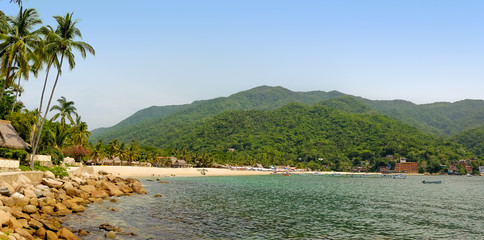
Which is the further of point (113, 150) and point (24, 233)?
point (113, 150)

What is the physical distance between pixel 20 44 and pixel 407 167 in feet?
658

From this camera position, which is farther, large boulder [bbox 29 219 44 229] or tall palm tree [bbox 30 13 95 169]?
tall palm tree [bbox 30 13 95 169]

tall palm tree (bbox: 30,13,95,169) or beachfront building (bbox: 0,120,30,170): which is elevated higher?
tall palm tree (bbox: 30,13,95,169)

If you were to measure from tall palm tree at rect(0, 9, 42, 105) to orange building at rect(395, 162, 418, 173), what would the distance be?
195 m

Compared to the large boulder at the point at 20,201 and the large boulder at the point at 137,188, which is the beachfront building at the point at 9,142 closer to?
the large boulder at the point at 20,201

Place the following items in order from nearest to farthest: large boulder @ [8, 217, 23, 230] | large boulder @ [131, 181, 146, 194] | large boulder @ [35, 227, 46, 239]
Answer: large boulder @ [8, 217, 23, 230] < large boulder @ [35, 227, 46, 239] < large boulder @ [131, 181, 146, 194]

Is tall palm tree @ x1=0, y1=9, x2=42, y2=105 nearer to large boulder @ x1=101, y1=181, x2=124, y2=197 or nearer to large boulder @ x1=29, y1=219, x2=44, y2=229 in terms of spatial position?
large boulder @ x1=101, y1=181, x2=124, y2=197

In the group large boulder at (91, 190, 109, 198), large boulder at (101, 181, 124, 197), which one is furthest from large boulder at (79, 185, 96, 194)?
large boulder at (101, 181, 124, 197)

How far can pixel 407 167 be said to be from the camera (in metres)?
188

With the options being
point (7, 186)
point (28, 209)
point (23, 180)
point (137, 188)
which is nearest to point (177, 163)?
point (137, 188)

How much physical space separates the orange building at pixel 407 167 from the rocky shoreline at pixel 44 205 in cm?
18412

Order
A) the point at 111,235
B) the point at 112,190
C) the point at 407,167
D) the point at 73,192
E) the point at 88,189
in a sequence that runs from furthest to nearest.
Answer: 1. the point at 407,167
2. the point at 112,190
3. the point at 88,189
4. the point at 73,192
5. the point at 111,235

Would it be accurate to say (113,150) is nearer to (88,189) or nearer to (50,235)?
(88,189)

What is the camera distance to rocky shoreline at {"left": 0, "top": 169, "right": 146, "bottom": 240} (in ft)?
51.5
